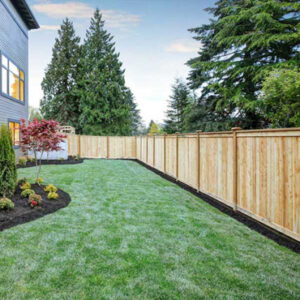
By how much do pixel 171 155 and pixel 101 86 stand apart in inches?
664

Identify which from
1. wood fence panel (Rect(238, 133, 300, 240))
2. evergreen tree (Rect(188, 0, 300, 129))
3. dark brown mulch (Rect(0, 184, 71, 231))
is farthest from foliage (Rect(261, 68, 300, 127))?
dark brown mulch (Rect(0, 184, 71, 231))

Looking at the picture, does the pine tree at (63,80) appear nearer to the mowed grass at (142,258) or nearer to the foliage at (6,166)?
the foliage at (6,166)

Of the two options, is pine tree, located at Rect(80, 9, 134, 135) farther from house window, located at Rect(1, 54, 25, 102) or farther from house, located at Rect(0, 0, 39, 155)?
house window, located at Rect(1, 54, 25, 102)

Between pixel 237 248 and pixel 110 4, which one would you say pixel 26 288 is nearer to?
pixel 237 248

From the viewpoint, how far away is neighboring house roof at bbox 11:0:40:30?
389 inches

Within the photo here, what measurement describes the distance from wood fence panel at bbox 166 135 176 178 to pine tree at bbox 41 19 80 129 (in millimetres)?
18632

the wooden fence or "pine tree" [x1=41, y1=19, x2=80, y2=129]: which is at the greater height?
"pine tree" [x1=41, y1=19, x2=80, y2=129]

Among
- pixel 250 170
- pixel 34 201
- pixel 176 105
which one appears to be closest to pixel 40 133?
pixel 34 201

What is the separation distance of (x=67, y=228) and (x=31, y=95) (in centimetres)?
3457

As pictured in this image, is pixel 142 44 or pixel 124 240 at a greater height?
pixel 142 44

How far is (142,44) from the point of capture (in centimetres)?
1705

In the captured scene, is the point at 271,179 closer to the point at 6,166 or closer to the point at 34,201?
the point at 34,201

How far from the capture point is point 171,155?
8.02m

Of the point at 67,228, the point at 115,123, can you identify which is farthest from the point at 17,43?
the point at 115,123
